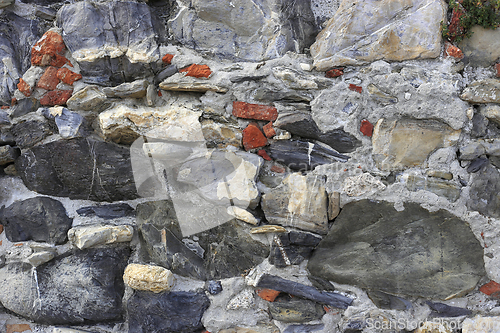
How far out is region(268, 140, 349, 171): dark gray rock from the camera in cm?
150

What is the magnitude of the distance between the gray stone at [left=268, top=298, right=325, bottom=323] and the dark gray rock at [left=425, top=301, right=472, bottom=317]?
492mm

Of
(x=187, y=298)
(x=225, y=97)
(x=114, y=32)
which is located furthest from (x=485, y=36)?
(x=187, y=298)

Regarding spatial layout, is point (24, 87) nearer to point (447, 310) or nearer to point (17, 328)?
point (17, 328)

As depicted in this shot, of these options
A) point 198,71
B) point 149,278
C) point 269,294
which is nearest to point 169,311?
point 149,278

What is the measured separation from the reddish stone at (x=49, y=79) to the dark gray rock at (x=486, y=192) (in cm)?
199

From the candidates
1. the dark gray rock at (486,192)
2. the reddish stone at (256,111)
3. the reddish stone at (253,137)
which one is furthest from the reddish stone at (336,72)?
the dark gray rock at (486,192)

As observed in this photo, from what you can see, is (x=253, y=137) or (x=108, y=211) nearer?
(x=253, y=137)

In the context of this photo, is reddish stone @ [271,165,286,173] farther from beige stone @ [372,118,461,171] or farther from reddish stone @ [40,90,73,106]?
reddish stone @ [40,90,73,106]

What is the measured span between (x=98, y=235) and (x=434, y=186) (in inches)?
62.1

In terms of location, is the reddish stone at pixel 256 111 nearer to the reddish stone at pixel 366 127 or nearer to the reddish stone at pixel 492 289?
the reddish stone at pixel 366 127

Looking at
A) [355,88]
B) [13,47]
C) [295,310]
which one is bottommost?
[295,310]

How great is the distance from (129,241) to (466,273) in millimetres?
1562

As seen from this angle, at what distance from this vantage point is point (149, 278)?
1.54 m

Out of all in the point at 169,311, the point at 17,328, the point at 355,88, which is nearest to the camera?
the point at 355,88
